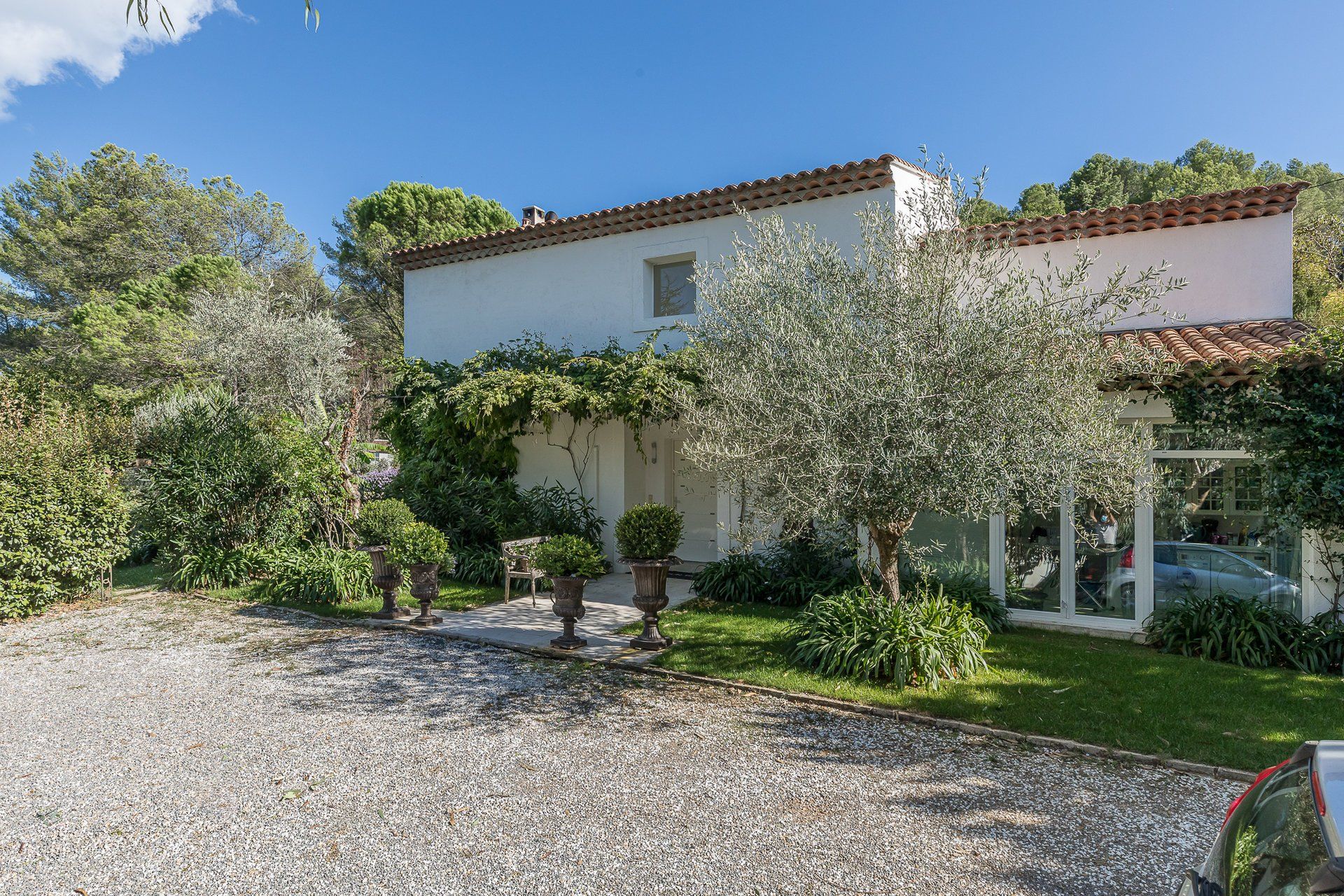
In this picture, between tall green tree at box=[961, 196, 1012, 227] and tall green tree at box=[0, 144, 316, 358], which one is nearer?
tall green tree at box=[961, 196, 1012, 227]

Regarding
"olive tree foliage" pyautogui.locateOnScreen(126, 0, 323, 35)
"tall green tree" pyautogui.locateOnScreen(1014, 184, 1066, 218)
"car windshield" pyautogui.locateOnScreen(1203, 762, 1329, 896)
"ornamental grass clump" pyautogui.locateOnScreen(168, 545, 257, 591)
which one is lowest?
"ornamental grass clump" pyautogui.locateOnScreen(168, 545, 257, 591)

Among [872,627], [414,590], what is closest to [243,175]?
[414,590]

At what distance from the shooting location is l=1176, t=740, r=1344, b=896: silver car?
5.61ft

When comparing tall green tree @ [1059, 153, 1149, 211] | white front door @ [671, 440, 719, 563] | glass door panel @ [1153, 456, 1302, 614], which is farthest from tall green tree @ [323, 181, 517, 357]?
glass door panel @ [1153, 456, 1302, 614]

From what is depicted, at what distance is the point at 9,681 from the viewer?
6949mm

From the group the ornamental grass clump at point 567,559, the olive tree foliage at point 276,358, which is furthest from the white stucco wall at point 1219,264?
the olive tree foliage at point 276,358

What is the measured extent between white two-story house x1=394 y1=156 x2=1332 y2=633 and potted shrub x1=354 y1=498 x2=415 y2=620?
3.63m

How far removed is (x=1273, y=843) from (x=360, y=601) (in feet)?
34.4

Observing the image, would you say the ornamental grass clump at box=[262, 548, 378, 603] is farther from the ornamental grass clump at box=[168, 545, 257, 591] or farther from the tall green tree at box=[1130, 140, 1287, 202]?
the tall green tree at box=[1130, 140, 1287, 202]

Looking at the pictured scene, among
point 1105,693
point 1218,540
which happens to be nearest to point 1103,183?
point 1218,540

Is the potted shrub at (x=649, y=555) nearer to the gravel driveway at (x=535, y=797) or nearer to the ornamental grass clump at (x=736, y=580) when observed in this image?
the gravel driveway at (x=535, y=797)

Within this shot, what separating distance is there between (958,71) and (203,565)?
14.9 meters

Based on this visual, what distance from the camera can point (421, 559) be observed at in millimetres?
8938

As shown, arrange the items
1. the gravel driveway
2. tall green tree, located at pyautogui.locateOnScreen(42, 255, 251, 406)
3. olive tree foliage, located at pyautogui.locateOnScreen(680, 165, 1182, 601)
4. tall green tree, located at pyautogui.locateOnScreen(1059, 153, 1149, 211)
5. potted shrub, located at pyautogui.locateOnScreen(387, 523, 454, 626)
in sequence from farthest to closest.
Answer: tall green tree, located at pyautogui.locateOnScreen(1059, 153, 1149, 211) < tall green tree, located at pyautogui.locateOnScreen(42, 255, 251, 406) < potted shrub, located at pyautogui.locateOnScreen(387, 523, 454, 626) < olive tree foliage, located at pyautogui.locateOnScreen(680, 165, 1182, 601) < the gravel driveway
